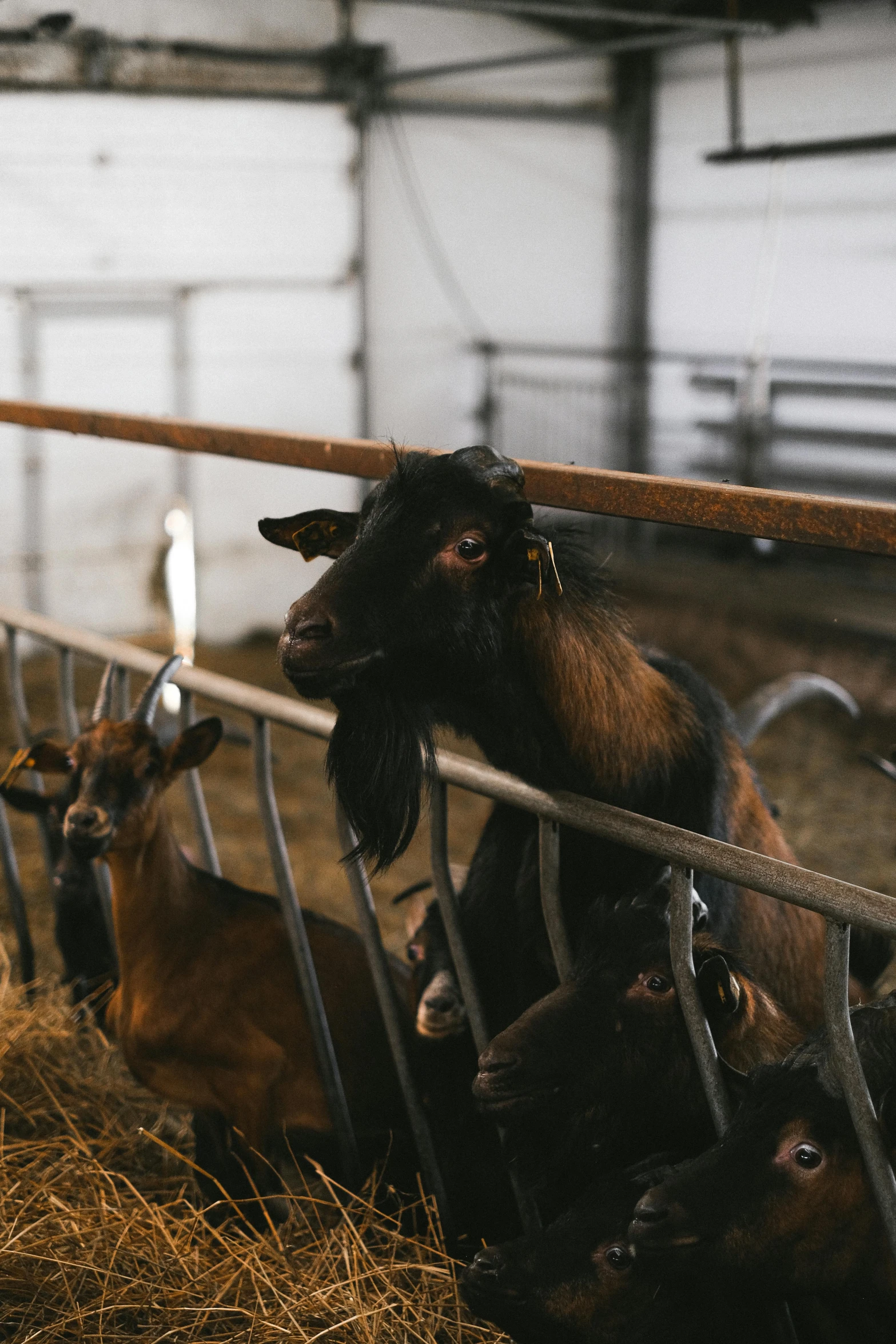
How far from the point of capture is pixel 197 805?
10.1ft

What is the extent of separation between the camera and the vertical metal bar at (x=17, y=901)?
3.41m

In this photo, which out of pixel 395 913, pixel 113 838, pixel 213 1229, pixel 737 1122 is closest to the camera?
pixel 737 1122

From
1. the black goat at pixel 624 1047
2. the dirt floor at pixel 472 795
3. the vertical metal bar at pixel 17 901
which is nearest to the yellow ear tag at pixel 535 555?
the black goat at pixel 624 1047

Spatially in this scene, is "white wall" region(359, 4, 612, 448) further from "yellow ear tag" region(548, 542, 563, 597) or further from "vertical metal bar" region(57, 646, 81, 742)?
"yellow ear tag" region(548, 542, 563, 597)

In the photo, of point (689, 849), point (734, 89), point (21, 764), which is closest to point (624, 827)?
point (689, 849)

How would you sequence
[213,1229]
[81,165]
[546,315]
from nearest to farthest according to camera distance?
[213,1229] < [81,165] < [546,315]

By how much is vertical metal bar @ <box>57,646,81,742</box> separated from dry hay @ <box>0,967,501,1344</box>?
0.85m

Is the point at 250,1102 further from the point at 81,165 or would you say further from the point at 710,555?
the point at 710,555

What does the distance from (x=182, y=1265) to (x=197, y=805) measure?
101 cm

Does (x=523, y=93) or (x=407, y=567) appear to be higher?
(x=523, y=93)

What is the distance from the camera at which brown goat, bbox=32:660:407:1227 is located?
269 cm

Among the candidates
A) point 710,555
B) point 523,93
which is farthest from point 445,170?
point 710,555

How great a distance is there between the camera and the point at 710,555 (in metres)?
10.4

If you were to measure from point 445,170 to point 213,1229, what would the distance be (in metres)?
9.18
